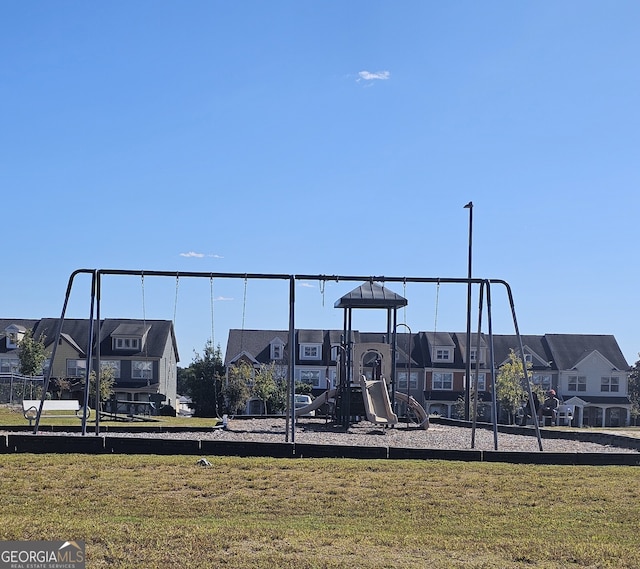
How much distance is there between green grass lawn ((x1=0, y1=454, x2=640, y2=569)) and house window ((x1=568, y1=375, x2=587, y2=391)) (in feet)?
163

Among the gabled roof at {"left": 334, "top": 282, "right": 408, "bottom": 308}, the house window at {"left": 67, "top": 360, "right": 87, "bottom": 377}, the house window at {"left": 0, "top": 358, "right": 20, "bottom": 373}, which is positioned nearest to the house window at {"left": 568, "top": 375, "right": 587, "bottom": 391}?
the house window at {"left": 67, "top": 360, "right": 87, "bottom": 377}

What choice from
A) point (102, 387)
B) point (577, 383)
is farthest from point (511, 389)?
point (102, 387)

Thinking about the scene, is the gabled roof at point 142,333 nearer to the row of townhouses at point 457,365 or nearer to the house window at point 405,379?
the row of townhouses at point 457,365

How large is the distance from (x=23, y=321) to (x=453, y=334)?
32030 millimetres

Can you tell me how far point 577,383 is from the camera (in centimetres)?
6106

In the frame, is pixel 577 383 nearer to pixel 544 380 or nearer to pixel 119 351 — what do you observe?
pixel 544 380

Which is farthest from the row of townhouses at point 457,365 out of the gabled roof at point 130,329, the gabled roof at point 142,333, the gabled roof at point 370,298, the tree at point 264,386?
the gabled roof at point 370,298

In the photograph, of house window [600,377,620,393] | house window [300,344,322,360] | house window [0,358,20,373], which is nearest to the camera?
house window [0,358,20,373]

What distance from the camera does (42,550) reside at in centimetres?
680

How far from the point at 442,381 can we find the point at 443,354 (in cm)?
219

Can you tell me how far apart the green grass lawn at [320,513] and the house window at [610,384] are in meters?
50.7

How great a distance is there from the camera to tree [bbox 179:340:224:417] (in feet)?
171

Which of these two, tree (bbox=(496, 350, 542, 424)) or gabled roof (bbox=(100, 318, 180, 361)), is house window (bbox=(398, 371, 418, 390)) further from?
gabled roof (bbox=(100, 318, 180, 361))

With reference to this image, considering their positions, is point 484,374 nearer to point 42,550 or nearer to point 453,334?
point 453,334
